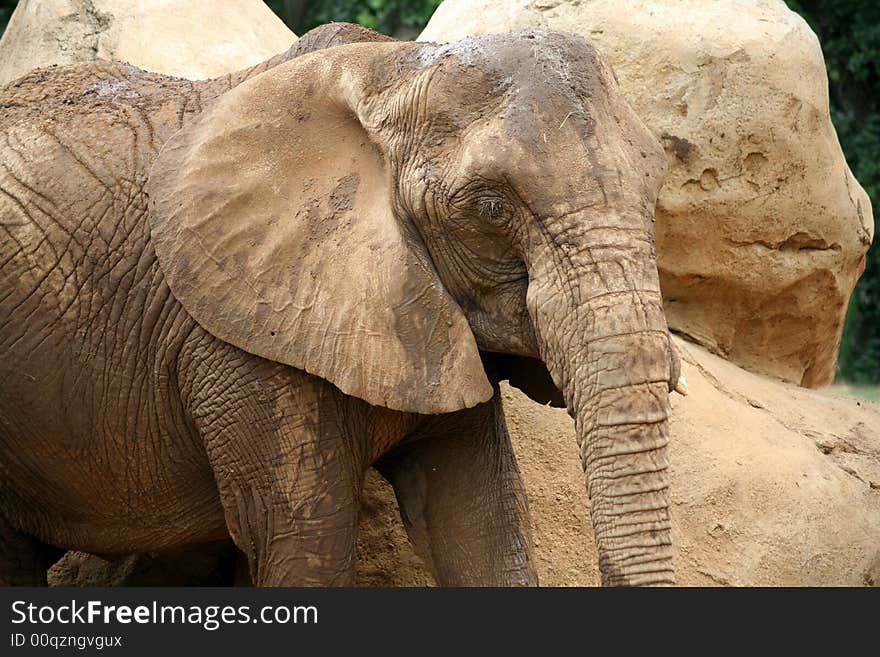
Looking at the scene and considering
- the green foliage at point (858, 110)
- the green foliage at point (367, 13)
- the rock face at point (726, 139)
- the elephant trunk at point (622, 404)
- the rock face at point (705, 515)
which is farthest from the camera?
the green foliage at point (858, 110)

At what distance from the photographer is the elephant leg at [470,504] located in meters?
4.95

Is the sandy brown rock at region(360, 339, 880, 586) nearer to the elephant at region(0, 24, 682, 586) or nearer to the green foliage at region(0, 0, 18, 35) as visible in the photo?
the elephant at region(0, 24, 682, 586)

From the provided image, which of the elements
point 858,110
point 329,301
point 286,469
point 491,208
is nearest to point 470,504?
point 286,469

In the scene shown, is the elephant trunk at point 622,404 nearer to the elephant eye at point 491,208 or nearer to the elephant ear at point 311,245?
the elephant eye at point 491,208

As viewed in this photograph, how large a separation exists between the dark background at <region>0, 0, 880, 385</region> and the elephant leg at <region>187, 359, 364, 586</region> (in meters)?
7.50

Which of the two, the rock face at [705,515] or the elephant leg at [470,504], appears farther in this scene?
the rock face at [705,515]

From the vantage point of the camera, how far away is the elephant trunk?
382 centimetres

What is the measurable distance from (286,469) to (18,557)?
1.29 m

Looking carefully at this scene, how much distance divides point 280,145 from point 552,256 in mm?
945

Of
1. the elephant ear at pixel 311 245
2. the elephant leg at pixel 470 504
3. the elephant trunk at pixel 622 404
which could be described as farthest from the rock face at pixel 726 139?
the elephant trunk at pixel 622 404

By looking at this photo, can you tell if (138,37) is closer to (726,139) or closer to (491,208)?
(726,139)

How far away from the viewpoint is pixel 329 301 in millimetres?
4340

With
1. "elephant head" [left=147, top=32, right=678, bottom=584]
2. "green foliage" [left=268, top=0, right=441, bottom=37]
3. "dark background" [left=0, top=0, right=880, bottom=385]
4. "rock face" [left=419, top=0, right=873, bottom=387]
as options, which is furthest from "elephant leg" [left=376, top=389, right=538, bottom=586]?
"dark background" [left=0, top=0, right=880, bottom=385]

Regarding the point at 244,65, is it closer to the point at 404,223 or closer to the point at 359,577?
the point at 359,577
